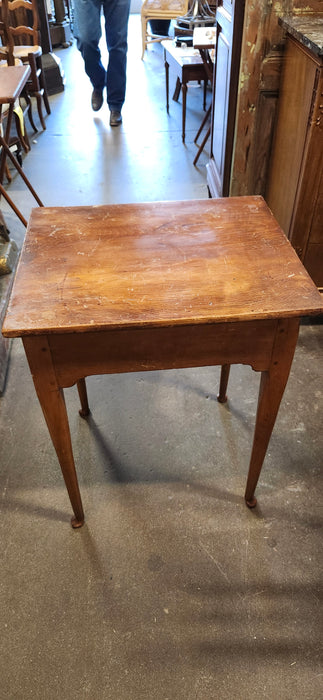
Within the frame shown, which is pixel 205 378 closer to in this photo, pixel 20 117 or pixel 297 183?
pixel 297 183

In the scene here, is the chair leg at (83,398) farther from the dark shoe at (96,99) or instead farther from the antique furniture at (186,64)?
the dark shoe at (96,99)

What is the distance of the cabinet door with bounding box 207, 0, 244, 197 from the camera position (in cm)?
213

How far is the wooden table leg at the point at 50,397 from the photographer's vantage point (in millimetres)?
1023

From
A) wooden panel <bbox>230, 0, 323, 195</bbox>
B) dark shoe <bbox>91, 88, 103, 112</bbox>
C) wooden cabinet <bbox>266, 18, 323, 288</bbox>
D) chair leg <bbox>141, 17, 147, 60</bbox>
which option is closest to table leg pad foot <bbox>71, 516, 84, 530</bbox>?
wooden cabinet <bbox>266, 18, 323, 288</bbox>

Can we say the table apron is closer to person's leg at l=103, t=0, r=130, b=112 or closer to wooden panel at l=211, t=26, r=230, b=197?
wooden panel at l=211, t=26, r=230, b=197

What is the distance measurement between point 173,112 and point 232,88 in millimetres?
2653

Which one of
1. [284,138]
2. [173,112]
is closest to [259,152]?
[284,138]

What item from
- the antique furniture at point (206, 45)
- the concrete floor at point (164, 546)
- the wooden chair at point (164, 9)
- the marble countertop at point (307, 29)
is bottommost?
the concrete floor at point (164, 546)

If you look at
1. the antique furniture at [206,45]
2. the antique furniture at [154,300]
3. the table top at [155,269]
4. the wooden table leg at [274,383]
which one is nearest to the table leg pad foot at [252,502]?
the wooden table leg at [274,383]

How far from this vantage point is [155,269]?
3.70ft

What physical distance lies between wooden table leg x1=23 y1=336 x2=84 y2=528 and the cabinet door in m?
1.76

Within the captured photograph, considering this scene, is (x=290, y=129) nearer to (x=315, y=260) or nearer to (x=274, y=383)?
(x=315, y=260)

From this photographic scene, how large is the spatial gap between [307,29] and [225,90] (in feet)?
2.04

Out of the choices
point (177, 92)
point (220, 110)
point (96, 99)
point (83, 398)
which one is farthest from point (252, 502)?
point (177, 92)
